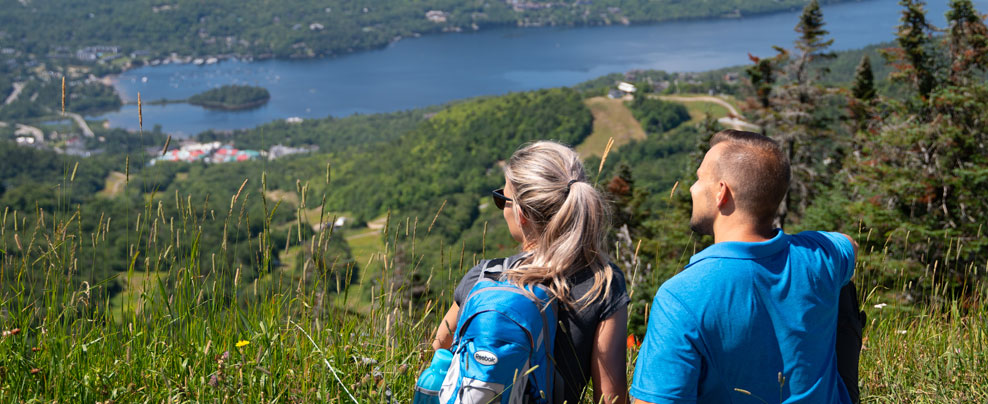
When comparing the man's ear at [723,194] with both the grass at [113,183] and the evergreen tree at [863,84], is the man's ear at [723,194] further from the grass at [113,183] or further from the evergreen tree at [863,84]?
the grass at [113,183]

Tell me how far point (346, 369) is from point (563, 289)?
29.3 inches

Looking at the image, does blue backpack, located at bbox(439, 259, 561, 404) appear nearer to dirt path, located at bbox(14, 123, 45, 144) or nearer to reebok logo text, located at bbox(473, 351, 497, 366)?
reebok logo text, located at bbox(473, 351, 497, 366)

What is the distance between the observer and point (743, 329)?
4.88 ft

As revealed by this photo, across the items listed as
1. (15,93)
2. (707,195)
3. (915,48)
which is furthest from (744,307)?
(15,93)

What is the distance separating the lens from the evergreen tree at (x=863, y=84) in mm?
24062

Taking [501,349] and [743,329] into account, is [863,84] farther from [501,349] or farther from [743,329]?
[501,349]

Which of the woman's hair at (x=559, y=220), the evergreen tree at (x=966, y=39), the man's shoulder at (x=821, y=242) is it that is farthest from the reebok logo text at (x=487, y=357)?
the evergreen tree at (x=966, y=39)

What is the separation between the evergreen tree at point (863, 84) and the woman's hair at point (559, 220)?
25.8m

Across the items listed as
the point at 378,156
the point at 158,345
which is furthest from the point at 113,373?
the point at 378,156

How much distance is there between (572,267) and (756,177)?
0.49 meters

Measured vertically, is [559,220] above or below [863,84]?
above

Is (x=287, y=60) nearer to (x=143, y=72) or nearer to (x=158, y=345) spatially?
(x=143, y=72)

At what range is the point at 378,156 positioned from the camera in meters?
80.2

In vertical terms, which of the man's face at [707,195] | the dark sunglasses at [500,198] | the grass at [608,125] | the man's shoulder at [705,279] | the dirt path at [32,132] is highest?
the man's face at [707,195]
